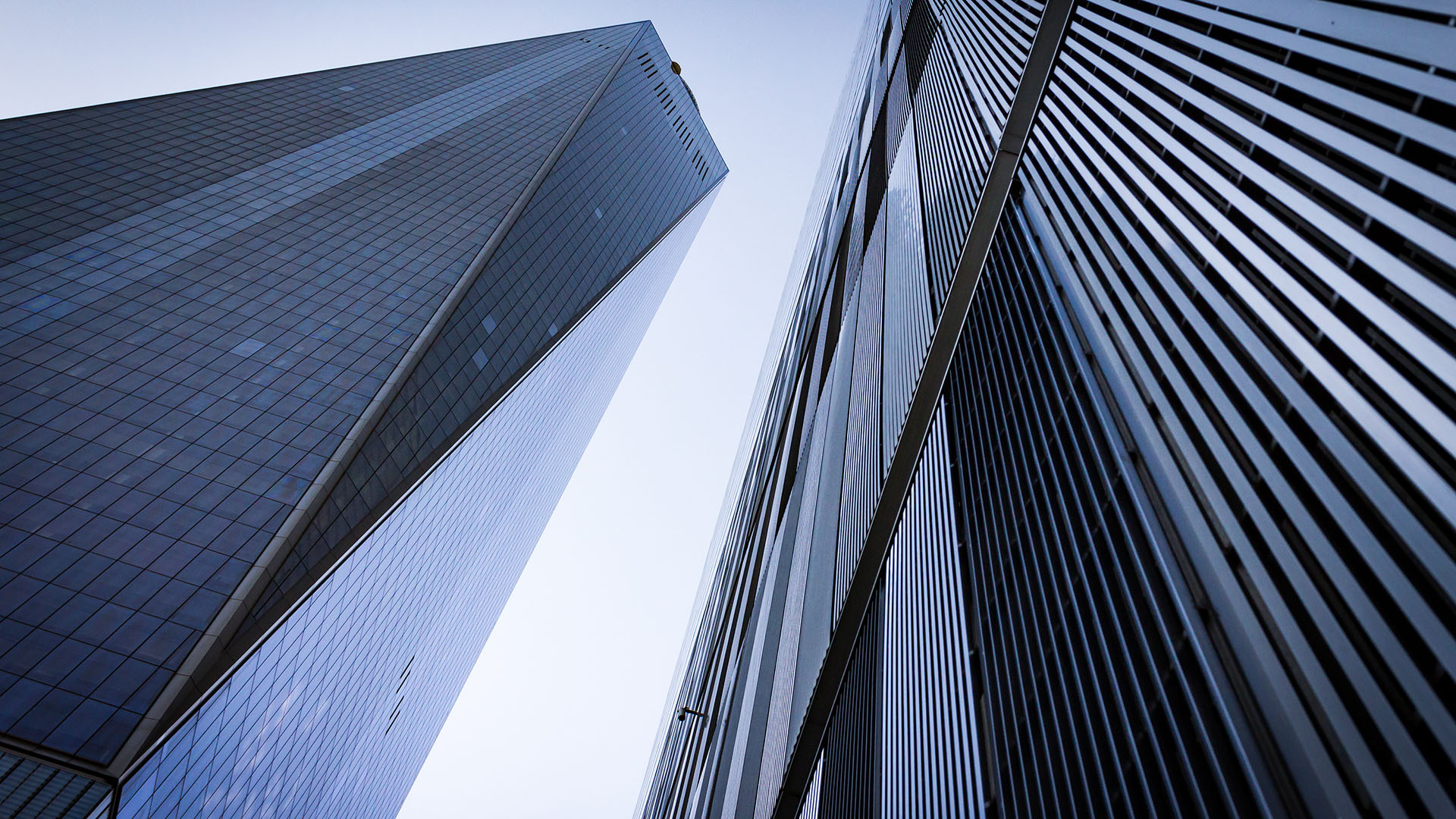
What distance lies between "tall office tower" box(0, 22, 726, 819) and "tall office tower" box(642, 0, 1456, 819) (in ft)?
79.9

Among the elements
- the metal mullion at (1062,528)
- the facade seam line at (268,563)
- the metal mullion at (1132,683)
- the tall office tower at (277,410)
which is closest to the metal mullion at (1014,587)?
the metal mullion at (1062,528)

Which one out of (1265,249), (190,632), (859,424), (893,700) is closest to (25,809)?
(190,632)

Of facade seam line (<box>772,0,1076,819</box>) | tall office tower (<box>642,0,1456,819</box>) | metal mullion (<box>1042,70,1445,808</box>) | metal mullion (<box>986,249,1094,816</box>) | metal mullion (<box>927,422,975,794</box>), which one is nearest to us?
metal mullion (<box>1042,70,1445,808</box>)

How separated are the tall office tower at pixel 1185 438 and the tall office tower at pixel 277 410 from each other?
24349 mm

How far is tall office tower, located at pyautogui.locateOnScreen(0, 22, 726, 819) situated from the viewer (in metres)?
27.9

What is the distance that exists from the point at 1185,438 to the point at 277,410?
39.9 m

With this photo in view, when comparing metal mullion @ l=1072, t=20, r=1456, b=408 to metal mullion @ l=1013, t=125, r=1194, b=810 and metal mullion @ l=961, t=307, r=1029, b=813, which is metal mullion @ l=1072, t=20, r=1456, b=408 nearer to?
metal mullion @ l=1013, t=125, r=1194, b=810

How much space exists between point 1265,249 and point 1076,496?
3.31 metres

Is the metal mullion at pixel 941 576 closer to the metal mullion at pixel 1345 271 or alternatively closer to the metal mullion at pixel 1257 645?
the metal mullion at pixel 1257 645

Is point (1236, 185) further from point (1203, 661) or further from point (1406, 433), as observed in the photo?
point (1203, 661)

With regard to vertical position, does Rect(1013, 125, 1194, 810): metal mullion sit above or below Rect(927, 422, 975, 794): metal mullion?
below

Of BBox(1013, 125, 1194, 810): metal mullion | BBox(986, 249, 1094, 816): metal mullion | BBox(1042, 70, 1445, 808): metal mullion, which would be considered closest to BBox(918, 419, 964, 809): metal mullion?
BBox(986, 249, 1094, 816): metal mullion

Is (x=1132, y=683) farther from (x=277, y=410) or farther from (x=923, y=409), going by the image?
(x=277, y=410)

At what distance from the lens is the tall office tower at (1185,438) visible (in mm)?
4406
